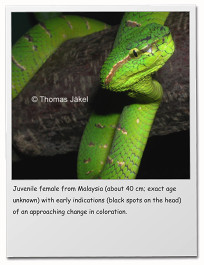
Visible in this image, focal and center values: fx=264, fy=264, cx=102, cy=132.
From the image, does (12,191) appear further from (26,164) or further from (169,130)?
(169,130)

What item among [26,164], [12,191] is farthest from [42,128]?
[12,191]

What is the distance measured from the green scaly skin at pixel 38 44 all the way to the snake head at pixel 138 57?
73cm

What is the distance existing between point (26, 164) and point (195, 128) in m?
1.02

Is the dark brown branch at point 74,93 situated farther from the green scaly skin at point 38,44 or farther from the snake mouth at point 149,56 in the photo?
the snake mouth at point 149,56

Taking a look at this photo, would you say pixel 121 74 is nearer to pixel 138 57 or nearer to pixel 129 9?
pixel 138 57

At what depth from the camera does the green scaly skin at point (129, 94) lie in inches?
33.3

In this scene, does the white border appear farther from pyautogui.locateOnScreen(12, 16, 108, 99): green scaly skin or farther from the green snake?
pyautogui.locateOnScreen(12, 16, 108, 99): green scaly skin

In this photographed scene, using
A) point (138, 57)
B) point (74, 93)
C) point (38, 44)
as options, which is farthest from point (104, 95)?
point (38, 44)

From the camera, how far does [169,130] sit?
131 cm

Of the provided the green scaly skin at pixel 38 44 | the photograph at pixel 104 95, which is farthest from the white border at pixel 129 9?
the green scaly skin at pixel 38 44

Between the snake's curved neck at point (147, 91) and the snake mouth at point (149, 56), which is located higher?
the snake mouth at point (149, 56)

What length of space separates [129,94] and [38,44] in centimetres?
78

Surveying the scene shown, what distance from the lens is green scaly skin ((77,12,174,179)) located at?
2.77 ft

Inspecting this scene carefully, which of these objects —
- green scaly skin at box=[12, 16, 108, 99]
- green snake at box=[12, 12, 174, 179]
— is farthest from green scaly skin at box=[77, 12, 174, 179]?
green scaly skin at box=[12, 16, 108, 99]
